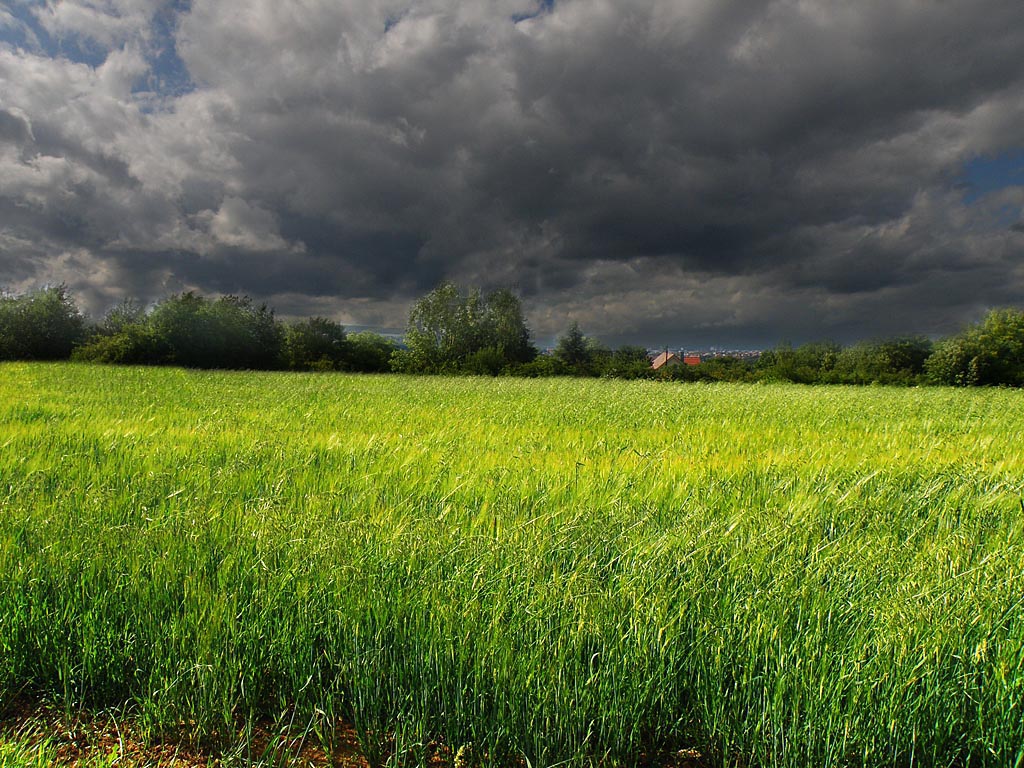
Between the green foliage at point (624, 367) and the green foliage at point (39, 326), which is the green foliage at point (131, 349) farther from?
the green foliage at point (624, 367)

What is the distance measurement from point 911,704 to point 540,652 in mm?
1254

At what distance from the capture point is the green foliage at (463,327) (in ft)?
195

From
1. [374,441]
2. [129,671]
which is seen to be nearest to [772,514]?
[129,671]

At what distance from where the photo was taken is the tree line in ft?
125

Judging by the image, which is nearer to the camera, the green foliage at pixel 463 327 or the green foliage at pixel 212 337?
the green foliage at pixel 212 337

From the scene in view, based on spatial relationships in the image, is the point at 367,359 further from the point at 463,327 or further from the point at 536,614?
the point at 536,614

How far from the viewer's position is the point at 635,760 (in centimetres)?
179

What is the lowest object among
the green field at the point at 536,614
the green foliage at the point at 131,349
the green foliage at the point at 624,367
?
the green field at the point at 536,614

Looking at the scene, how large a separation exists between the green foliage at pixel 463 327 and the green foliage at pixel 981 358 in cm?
3715

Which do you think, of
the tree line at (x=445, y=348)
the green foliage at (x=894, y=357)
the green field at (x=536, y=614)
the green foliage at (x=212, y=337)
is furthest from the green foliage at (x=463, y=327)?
the green field at (x=536, y=614)

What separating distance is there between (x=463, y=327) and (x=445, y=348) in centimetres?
363

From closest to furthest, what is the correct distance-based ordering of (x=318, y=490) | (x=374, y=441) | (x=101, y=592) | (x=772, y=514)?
(x=101, y=592), (x=772, y=514), (x=318, y=490), (x=374, y=441)

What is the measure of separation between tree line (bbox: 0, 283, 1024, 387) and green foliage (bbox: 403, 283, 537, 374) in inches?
5.2

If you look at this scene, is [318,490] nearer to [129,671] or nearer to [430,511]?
Answer: [430,511]
